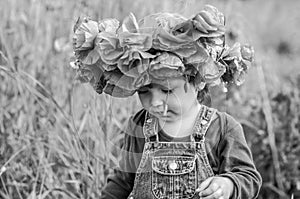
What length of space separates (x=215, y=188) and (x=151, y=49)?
0.41 m

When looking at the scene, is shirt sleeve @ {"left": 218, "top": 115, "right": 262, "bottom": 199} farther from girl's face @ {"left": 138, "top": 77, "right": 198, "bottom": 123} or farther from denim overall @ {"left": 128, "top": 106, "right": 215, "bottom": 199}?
girl's face @ {"left": 138, "top": 77, "right": 198, "bottom": 123}

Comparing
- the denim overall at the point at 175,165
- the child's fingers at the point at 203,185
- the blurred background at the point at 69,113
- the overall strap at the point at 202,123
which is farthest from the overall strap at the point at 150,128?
the blurred background at the point at 69,113

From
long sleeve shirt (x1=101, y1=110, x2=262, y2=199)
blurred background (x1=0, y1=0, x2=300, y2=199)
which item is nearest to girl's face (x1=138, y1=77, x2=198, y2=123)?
long sleeve shirt (x1=101, y1=110, x2=262, y2=199)

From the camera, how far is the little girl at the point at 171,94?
1890 mm

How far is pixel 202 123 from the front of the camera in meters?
2.14

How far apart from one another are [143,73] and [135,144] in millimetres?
392

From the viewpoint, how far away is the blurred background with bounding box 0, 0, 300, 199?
2752 millimetres

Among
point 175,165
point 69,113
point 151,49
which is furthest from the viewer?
point 69,113

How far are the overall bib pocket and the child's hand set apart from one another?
0.36ft

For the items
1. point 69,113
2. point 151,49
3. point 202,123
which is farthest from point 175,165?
point 69,113

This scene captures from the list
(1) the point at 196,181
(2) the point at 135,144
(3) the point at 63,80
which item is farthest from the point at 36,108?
(1) the point at 196,181

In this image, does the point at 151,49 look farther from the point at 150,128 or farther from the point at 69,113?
the point at 69,113

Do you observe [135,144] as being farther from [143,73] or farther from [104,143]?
[104,143]

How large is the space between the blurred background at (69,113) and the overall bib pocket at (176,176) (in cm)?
44
